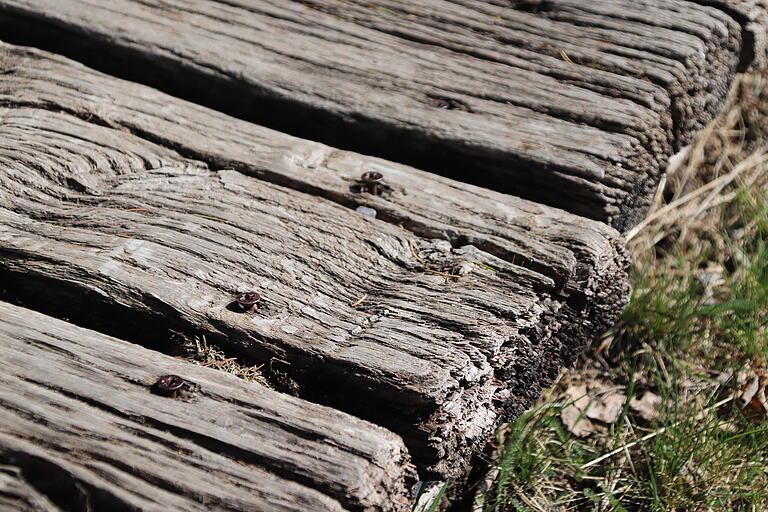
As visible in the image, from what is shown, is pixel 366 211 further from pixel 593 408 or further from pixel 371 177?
pixel 593 408

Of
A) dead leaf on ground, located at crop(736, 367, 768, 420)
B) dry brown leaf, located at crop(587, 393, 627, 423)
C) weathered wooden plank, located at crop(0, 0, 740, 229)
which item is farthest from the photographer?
dry brown leaf, located at crop(587, 393, 627, 423)

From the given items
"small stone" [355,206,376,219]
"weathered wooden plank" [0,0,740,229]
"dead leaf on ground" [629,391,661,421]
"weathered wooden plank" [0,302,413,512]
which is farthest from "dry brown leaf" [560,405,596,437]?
"weathered wooden plank" [0,302,413,512]

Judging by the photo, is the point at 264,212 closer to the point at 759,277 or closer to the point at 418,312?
the point at 418,312

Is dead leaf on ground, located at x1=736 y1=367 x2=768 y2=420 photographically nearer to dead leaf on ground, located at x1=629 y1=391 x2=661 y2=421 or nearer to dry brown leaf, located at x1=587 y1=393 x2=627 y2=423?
dead leaf on ground, located at x1=629 y1=391 x2=661 y2=421

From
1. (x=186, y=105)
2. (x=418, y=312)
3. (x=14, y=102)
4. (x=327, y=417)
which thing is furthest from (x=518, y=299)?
(x=14, y=102)

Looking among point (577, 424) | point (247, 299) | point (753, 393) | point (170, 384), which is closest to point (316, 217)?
point (247, 299)

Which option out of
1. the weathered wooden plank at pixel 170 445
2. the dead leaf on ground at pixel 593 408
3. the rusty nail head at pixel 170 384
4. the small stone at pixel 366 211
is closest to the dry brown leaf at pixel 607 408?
the dead leaf on ground at pixel 593 408
